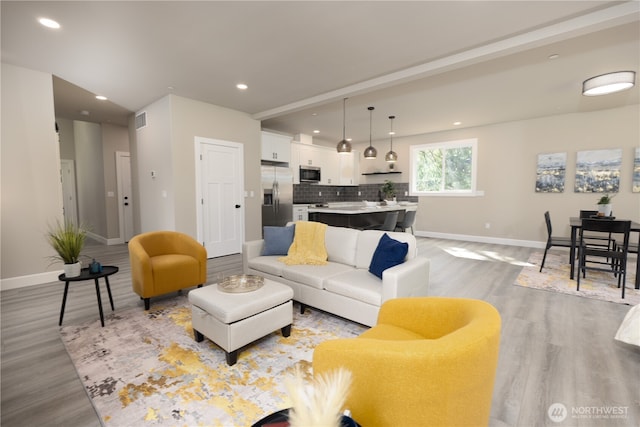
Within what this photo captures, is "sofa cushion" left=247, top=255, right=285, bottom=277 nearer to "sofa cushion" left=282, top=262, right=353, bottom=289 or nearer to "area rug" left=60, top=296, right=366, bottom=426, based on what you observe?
"sofa cushion" left=282, top=262, right=353, bottom=289

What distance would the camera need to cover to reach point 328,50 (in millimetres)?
3070

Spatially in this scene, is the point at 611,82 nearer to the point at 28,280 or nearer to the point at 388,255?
the point at 388,255

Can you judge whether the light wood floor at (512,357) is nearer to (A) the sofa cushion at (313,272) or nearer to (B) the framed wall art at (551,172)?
(A) the sofa cushion at (313,272)

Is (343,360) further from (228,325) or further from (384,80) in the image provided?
(384,80)

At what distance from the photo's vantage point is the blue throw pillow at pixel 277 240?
3371 mm

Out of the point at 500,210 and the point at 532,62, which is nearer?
the point at 532,62

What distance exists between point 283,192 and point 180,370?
4.66 meters

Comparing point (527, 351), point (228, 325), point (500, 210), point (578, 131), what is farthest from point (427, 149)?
point (228, 325)

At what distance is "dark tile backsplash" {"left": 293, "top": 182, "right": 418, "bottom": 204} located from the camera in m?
7.85

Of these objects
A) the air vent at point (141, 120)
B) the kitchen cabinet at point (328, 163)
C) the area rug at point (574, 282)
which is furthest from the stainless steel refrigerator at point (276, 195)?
the area rug at point (574, 282)

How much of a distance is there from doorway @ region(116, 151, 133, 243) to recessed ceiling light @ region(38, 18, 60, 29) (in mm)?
4320

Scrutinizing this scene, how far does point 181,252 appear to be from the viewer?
345cm

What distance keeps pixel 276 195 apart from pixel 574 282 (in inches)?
202

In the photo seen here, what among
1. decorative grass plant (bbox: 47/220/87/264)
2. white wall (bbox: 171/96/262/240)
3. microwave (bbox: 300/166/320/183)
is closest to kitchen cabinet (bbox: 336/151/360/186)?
microwave (bbox: 300/166/320/183)
